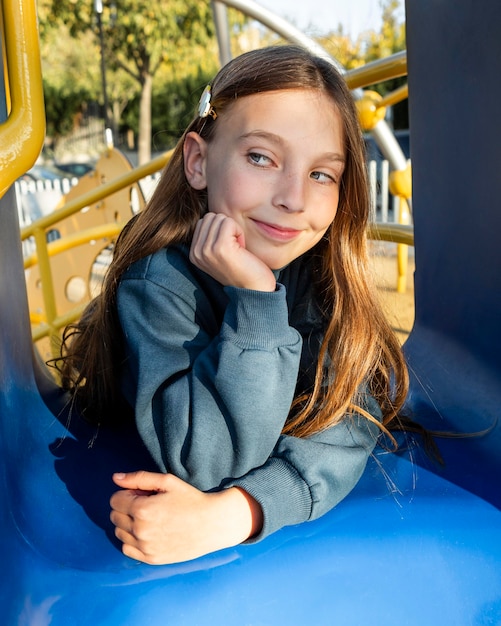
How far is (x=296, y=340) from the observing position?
2.66 feet

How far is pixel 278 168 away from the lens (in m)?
0.88

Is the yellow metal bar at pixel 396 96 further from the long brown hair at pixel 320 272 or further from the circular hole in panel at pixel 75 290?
the circular hole in panel at pixel 75 290

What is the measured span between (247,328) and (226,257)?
10 centimetres

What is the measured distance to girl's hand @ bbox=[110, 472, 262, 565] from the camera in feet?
2.32

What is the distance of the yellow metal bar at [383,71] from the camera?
1450 mm

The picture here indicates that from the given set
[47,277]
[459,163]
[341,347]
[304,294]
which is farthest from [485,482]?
[47,277]

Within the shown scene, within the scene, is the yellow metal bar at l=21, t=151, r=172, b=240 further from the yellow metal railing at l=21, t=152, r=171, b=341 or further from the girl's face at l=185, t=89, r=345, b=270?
the girl's face at l=185, t=89, r=345, b=270

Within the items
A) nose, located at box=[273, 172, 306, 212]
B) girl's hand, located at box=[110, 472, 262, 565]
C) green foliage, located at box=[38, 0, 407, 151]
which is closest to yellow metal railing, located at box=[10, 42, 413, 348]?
nose, located at box=[273, 172, 306, 212]

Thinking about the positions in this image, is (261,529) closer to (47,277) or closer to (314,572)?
(314,572)

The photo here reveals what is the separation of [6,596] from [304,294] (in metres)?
0.59

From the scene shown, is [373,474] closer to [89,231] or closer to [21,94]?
[21,94]

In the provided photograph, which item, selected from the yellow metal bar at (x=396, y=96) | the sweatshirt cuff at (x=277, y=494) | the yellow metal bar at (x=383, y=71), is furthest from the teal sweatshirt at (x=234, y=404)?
the yellow metal bar at (x=396, y=96)

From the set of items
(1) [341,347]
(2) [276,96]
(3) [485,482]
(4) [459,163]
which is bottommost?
(3) [485,482]

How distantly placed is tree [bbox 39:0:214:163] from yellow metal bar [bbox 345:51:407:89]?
29.3 feet
